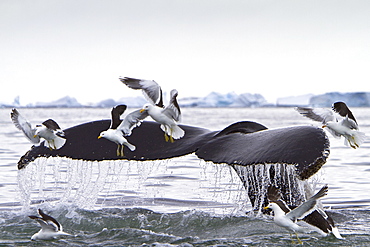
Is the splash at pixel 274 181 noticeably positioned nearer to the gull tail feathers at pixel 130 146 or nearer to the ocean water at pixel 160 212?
the ocean water at pixel 160 212

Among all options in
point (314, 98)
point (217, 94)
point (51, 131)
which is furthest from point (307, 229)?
point (217, 94)

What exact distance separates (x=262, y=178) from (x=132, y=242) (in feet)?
4.13

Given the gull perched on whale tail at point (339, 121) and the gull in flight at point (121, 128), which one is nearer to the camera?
the gull in flight at point (121, 128)

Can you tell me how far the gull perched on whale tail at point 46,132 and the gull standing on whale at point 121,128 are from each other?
0.35m

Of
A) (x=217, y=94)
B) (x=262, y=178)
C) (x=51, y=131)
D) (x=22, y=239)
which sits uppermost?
(x=217, y=94)

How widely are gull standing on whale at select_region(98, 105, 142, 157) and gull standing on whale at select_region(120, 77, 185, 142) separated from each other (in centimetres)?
12

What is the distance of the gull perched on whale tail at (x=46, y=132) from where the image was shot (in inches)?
192

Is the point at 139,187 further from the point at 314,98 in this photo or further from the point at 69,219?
the point at 314,98

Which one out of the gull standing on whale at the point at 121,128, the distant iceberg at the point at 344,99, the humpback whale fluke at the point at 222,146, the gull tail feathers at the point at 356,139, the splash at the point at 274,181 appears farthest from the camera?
the distant iceberg at the point at 344,99

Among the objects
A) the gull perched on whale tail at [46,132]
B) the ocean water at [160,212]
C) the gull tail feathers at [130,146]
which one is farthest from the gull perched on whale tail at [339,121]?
the gull perched on whale tail at [46,132]


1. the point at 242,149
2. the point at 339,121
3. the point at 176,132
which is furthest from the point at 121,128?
the point at 339,121

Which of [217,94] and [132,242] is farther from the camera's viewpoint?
[217,94]

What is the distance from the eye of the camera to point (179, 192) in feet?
30.0

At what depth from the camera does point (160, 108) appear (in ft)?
16.7
